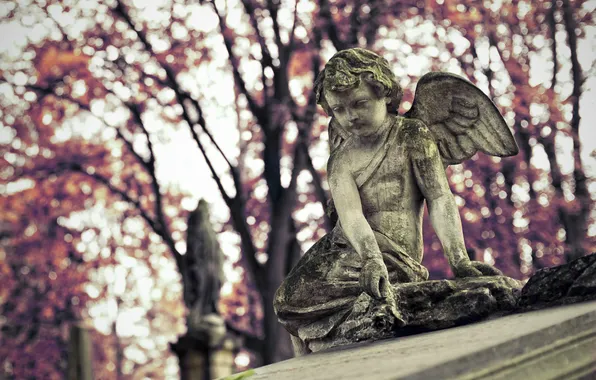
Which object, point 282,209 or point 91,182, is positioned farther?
point 91,182

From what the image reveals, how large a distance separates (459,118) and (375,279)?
1.31 metres

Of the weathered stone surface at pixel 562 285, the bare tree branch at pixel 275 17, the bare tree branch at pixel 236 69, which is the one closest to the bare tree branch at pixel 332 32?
the bare tree branch at pixel 275 17

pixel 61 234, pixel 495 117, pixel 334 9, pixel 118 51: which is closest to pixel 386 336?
pixel 495 117

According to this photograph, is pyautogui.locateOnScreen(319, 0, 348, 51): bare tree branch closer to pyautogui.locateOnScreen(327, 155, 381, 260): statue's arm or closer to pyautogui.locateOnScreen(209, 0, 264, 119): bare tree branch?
pyautogui.locateOnScreen(209, 0, 264, 119): bare tree branch

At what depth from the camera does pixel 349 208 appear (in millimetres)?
5250

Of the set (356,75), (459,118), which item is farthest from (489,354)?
(459,118)

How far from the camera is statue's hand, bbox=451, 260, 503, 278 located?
490 cm

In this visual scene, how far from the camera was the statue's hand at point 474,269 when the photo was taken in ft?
16.1

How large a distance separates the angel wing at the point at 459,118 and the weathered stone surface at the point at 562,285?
3.29 feet

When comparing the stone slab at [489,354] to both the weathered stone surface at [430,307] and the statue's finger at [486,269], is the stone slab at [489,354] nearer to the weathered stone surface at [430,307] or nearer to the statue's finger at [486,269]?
the weathered stone surface at [430,307]

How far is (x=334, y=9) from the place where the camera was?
1262 cm

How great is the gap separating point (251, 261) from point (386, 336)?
723cm

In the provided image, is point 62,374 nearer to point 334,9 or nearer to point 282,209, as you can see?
point 282,209

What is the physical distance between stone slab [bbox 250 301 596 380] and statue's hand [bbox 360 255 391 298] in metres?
0.35
